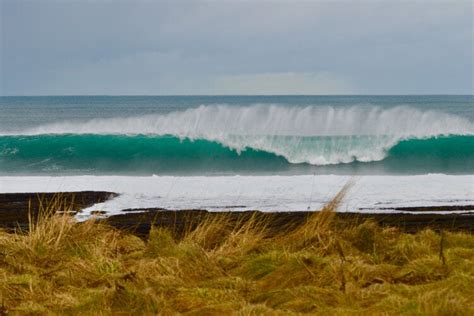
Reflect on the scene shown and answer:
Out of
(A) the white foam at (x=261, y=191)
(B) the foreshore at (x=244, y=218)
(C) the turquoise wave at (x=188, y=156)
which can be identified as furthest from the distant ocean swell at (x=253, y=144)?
(B) the foreshore at (x=244, y=218)

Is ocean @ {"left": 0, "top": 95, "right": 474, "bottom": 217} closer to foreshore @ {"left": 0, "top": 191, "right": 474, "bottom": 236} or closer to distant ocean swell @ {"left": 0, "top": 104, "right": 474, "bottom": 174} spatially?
distant ocean swell @ {"left": 0, "top": 104, "right": 474, "bottom": 174}

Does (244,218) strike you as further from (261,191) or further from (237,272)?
(237,272)

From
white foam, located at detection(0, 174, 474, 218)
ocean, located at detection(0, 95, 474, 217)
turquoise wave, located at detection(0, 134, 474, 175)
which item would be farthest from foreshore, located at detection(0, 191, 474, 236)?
turquoise wave, located at detection(0, 134, 474, 175)

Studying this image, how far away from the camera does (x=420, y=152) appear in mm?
31141

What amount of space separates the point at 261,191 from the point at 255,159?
495 inches

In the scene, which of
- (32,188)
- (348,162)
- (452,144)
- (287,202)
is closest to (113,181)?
(32,188)

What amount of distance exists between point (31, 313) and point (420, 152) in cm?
2745

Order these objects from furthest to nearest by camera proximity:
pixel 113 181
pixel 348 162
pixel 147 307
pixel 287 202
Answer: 1. pixel 348 162
2. pixel 113 181
3. pixel 287 202
4. pixel 147 307

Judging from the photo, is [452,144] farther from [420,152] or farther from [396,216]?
[396,216]

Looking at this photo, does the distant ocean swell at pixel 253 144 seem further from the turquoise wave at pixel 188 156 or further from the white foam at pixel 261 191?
the white foam at pixel 261 191

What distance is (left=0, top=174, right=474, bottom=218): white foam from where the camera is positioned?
14.9 meters

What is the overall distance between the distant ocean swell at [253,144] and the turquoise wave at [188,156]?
0.05 m

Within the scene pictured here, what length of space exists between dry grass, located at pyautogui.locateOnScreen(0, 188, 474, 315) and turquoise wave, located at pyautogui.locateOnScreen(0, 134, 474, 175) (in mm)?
18713

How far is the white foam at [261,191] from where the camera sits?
14883 mm
